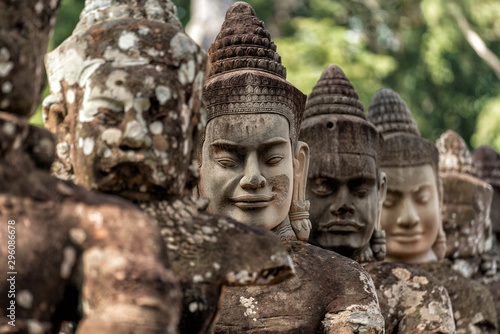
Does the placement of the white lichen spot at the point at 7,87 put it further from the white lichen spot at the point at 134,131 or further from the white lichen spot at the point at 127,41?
the white lichen spot at the point at 127,41

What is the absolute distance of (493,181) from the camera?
9164 mm

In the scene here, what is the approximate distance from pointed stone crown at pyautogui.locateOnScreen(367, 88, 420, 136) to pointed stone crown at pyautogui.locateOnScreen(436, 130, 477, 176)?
1091 mm

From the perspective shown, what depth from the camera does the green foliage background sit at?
1543cm

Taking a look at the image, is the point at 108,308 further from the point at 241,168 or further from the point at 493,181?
the point at 493,181

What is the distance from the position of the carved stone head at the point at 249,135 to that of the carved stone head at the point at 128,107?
51.9 inches

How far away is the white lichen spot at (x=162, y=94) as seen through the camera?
112 inches

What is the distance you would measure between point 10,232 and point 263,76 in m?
2.48

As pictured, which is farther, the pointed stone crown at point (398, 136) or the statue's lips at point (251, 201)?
the pointed stone crown at point (398, 136)

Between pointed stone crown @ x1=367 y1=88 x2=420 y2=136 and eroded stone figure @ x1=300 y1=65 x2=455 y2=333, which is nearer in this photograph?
eroded stone figure @ x1=300 y1=65 x2=455 y2=333

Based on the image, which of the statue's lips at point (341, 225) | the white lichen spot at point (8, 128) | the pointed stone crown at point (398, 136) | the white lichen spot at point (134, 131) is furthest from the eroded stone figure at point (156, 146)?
the pointed stone crown at point (398, 136)

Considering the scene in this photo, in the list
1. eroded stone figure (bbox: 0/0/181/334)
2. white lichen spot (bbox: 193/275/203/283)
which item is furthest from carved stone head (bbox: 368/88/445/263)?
eroded stone figure (bbox: 0/0/181/334)

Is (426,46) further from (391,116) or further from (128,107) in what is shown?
(128,107)

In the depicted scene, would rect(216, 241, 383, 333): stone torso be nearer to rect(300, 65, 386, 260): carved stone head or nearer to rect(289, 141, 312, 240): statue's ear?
rect(289, 141, 312, 240): statue's ear

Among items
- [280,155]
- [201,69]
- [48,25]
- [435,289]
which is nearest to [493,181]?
[435,289]
